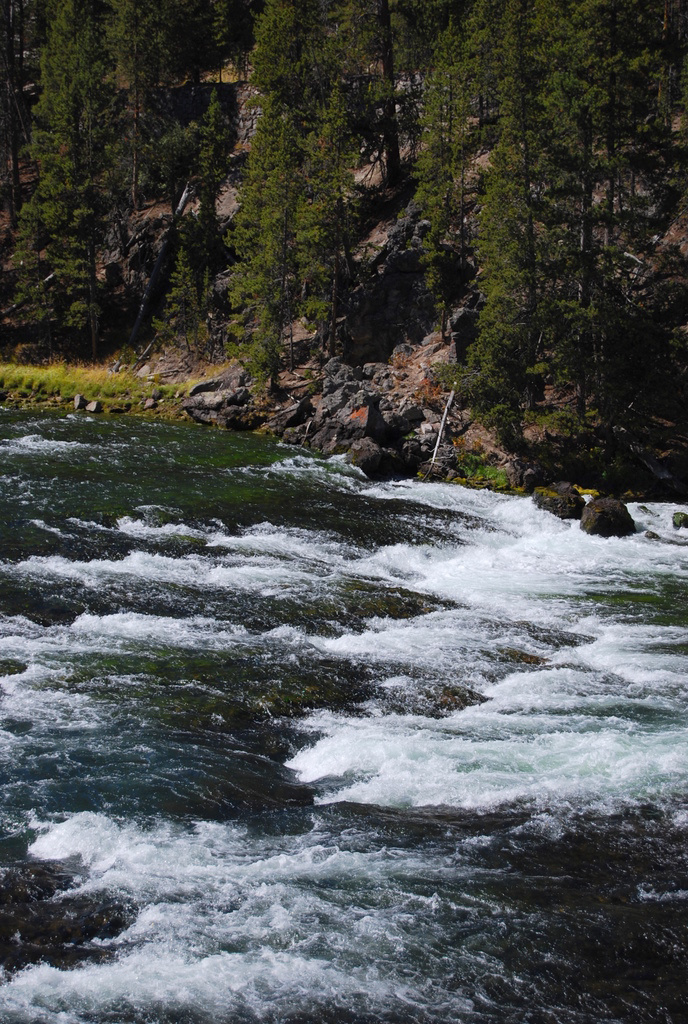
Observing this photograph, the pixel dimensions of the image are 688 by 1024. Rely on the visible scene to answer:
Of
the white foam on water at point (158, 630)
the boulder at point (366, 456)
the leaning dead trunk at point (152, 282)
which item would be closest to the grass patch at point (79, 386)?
the leaning dead trunk at point (152, 282)

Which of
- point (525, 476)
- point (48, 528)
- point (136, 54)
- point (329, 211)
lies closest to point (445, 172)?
point (329, 211)

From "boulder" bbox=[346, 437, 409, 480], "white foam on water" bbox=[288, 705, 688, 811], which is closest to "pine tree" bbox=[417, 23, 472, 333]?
"boulder" bbox=[346, 437, 409, 480]

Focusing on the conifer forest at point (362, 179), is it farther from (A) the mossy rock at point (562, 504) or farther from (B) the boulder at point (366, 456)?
(A) the mossy rock at point (562, 504)

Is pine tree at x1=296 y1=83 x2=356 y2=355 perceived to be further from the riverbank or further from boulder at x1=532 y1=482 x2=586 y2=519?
boulder at x1=532 y1=482 x2=586 y2=519

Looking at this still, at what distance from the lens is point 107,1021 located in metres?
6.15

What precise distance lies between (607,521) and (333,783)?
44.4 feet

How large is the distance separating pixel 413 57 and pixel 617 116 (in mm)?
30405

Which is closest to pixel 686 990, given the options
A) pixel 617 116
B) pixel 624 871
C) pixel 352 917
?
pixel 624 871

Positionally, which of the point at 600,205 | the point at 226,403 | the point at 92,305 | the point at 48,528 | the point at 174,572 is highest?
the point at 600,205

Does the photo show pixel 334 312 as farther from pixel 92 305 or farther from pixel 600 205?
pixel 92 305

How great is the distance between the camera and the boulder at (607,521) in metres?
20.8

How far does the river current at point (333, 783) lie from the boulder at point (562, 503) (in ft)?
12.6

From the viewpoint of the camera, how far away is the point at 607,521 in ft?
68.6

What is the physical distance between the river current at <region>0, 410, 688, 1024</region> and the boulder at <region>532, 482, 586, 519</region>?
3853 mm
